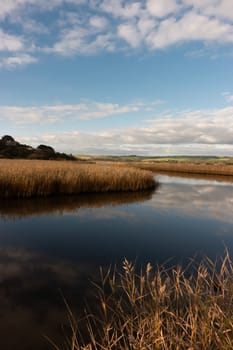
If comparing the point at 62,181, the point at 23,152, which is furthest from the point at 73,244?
the point at 23,152

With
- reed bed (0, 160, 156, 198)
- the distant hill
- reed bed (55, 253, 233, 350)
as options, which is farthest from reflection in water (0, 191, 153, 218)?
the distant hill

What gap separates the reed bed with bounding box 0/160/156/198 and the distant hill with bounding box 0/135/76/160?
31397 millimetres

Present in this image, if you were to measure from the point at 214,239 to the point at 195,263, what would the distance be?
86.1 inches

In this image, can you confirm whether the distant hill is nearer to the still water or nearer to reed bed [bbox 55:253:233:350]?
the still water

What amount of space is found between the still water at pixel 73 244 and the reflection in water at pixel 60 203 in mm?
38

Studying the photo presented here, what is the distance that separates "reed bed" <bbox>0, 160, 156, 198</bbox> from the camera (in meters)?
12.2

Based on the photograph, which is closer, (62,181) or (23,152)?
(62,181)

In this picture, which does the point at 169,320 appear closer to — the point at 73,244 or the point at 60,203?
the point at 73,244

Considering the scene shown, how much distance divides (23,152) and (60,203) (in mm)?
38551

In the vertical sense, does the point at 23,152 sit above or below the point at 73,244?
above

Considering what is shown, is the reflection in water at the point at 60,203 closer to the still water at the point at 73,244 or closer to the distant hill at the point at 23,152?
the still water at the point at 73,244

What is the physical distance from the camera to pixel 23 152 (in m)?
47.0

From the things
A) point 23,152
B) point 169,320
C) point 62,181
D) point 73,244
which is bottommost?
point 73,244

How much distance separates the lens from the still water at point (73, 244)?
351cm
